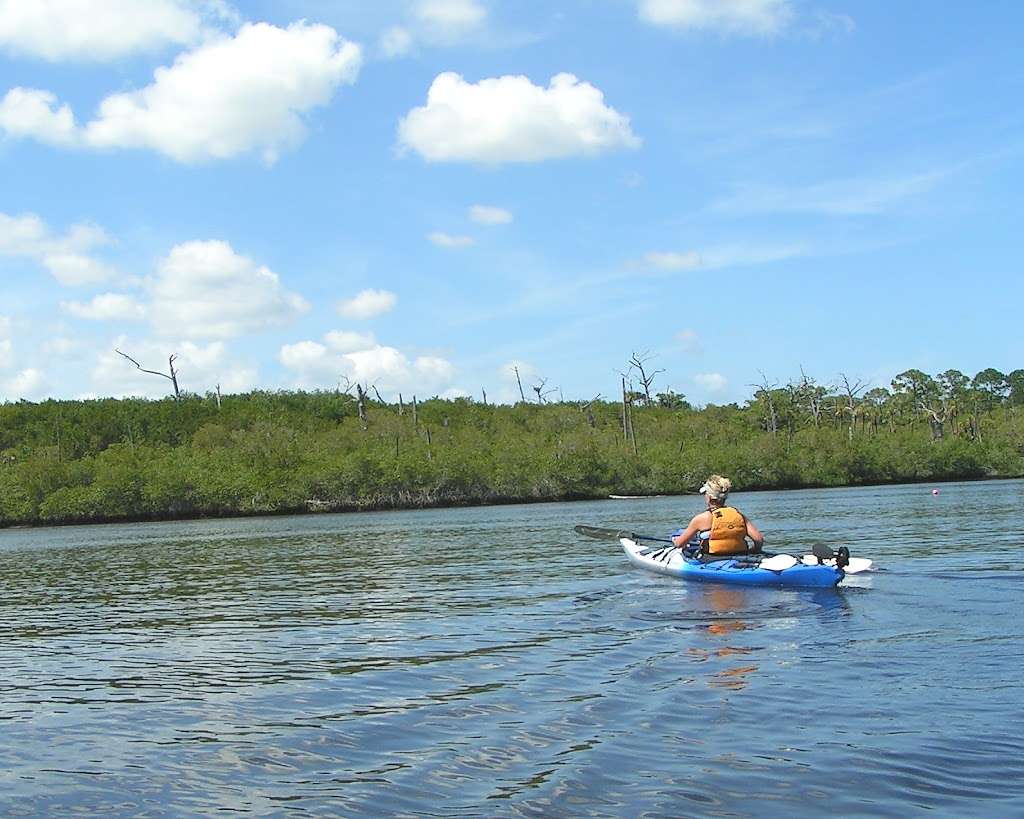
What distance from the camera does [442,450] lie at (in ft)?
283

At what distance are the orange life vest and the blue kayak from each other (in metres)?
0.29

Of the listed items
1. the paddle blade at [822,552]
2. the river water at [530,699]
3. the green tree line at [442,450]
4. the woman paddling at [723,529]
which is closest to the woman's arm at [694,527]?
the woman paddling at [723,529]

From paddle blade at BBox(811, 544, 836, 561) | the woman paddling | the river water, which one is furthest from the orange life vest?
paddle blade at BBox(811, 544, 836, 561)

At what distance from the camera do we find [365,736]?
8.66 metres

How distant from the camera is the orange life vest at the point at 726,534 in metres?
18.0

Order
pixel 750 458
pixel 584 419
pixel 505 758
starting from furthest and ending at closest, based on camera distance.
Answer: pixel 584 419
pixel 750 458
pixel 505 758

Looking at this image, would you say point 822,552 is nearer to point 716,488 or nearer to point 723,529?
point 723,529

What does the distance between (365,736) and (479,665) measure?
2.98m

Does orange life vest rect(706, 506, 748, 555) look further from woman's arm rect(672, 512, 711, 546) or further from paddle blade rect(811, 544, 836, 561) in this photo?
paddle blade rect(811, 544, 836, 561)

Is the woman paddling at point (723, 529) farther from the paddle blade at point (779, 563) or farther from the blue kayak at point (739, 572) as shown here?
the paddle blade at point (779, 563)

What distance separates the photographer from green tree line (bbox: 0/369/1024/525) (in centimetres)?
7562

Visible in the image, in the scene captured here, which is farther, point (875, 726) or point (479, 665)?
point (479, 665)

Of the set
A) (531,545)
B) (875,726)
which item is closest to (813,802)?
(875,726)

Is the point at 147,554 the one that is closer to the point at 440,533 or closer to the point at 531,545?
the point at 440,533
